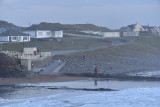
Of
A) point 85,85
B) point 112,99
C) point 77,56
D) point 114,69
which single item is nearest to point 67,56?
point 77,56

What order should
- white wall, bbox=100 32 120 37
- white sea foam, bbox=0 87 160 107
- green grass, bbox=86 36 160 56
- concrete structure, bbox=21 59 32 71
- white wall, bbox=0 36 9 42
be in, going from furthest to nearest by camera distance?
white wall, bbox=100 32 120 37 → white wall, bbox=0 36 9 42 → green grass, bbox=86 36 160 56 → concrete structure, bbox=21 59 32 71 → white sea foam, bbox=0 87 160 107

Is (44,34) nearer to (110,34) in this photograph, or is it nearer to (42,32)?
(42,32)

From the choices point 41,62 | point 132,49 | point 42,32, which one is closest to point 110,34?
point 42,32

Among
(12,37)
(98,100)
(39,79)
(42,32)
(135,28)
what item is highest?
(135,28)

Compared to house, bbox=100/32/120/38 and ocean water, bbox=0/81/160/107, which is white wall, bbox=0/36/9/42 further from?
house, bbox=100/32/120/38

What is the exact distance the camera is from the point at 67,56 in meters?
32.1

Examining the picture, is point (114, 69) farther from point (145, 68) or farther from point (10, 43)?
point (10, 43)

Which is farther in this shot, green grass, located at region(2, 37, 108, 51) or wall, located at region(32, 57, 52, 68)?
green grass, located at region(2, 37, 108, 51)

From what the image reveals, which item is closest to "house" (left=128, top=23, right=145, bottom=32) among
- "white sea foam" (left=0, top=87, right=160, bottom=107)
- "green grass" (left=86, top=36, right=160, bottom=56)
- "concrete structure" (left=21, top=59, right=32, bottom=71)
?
"green grass" (left=86, top=36, right=160, bottom=56)

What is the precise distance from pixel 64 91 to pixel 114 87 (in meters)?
2.54

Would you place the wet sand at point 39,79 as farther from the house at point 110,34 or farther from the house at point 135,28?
the house at point 135,28

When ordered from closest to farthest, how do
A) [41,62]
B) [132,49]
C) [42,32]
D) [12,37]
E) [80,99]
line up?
[80,99]
[41,62]
[12,37]
[132,49]
[42,32]

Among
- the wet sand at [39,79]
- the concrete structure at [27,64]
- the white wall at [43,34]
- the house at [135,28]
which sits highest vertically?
the house at [135,28]

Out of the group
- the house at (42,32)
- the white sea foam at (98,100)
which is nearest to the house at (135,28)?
the house at (42,32)
